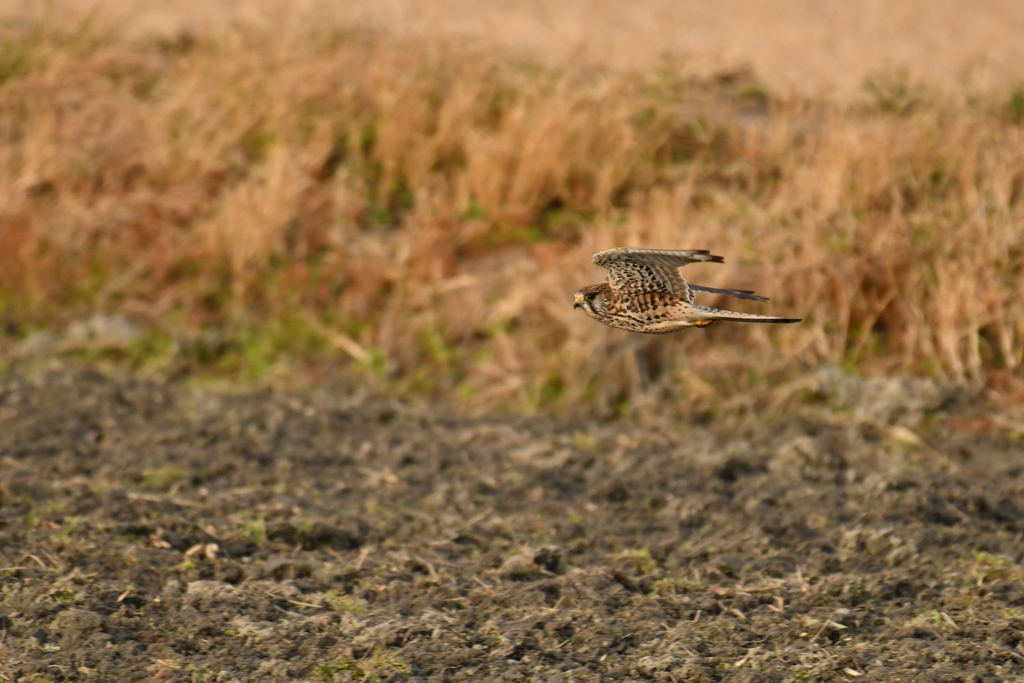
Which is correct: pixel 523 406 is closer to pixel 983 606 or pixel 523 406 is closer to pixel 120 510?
pixel 120 510

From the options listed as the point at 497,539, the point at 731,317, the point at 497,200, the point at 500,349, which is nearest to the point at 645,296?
the point at 731,317

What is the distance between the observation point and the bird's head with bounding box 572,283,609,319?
9.48 ft

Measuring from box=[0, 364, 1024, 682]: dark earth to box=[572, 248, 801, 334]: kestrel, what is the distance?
1190 mm

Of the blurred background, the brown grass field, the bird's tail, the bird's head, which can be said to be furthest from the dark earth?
the bird's tail

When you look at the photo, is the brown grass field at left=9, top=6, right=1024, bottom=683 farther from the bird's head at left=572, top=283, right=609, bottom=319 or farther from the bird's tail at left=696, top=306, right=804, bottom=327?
the bird's tail at left=696, top=306, right=804, bottom=327

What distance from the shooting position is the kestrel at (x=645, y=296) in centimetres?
271

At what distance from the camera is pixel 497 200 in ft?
22.6

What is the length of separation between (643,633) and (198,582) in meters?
1.39

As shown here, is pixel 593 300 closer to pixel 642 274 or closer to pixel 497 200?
pixel 642 274

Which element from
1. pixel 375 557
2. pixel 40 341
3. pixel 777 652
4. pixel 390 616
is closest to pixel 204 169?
pixel 40 341

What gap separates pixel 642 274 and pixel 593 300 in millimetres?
139

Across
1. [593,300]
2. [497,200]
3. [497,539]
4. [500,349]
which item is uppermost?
[593,300]

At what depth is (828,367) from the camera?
5.74 m

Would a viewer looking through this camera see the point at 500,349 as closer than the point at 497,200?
Yes
